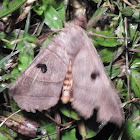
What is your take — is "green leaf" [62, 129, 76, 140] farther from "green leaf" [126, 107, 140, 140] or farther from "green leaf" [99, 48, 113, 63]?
"green leaf" [99, 48, 113, 63]

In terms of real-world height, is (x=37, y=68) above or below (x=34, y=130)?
above

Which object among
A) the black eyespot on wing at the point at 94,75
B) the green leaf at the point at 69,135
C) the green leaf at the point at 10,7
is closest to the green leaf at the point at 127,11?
the black eyespot on wing at the point at 94,75

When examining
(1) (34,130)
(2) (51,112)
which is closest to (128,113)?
(2) (51,112)

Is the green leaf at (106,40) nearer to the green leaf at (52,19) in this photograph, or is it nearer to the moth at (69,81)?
the moth at (69,81)

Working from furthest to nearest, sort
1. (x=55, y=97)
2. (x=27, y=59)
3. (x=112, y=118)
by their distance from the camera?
(x=27, y=59)
(x=55, y=97)
(x=112, y=118)

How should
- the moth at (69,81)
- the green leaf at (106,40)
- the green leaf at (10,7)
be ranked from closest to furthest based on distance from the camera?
the moth at (69,81) < the green leaf at (10,7) < the green leaf at (106,40)

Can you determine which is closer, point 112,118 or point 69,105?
point 112,118

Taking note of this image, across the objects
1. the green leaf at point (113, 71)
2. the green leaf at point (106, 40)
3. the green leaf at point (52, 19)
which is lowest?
the green leaf at point (113, 71)

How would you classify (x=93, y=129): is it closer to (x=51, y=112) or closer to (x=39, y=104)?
(x=51, y=112)
